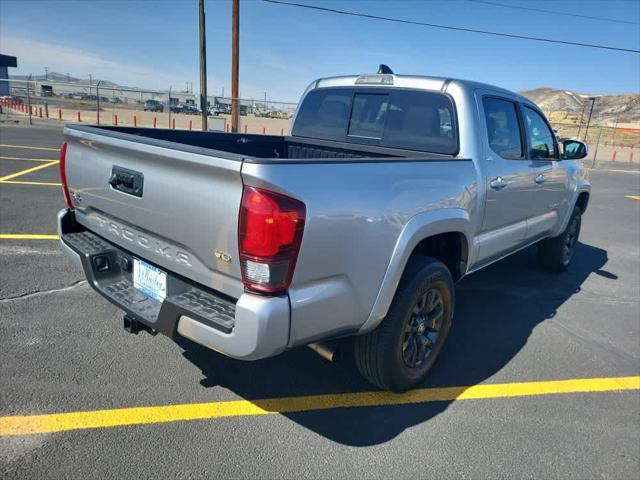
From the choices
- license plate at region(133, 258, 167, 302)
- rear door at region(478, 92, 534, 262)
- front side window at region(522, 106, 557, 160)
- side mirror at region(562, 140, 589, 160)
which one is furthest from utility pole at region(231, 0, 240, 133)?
license plate at region(133, 258, 167, 302)

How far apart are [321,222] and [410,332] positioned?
1.23m

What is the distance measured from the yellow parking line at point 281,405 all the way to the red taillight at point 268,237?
109cm

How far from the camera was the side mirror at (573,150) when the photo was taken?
4.88 meters

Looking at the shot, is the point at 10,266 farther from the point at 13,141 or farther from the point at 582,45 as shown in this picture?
the point at 582,45

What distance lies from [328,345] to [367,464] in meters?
0.63

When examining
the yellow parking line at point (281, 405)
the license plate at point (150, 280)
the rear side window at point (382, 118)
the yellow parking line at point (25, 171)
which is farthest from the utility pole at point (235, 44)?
the yellow parking line at point (281, 405)

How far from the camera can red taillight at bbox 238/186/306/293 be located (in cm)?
187

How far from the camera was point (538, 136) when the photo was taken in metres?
4.41

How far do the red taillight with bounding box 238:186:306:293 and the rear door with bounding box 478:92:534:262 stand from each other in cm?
196

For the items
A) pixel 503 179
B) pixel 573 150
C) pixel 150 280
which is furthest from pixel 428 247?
pixel 573 150

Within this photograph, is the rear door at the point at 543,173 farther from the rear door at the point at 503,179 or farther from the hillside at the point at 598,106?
the hillside at the point at 598,106

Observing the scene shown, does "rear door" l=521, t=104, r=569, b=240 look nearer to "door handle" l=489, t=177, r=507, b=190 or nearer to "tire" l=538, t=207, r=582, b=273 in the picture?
"tire" l=538, t=207, r=582, b=273

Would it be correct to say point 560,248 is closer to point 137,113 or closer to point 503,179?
point 503,179

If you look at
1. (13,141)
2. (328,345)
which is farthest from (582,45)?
(328,345)
